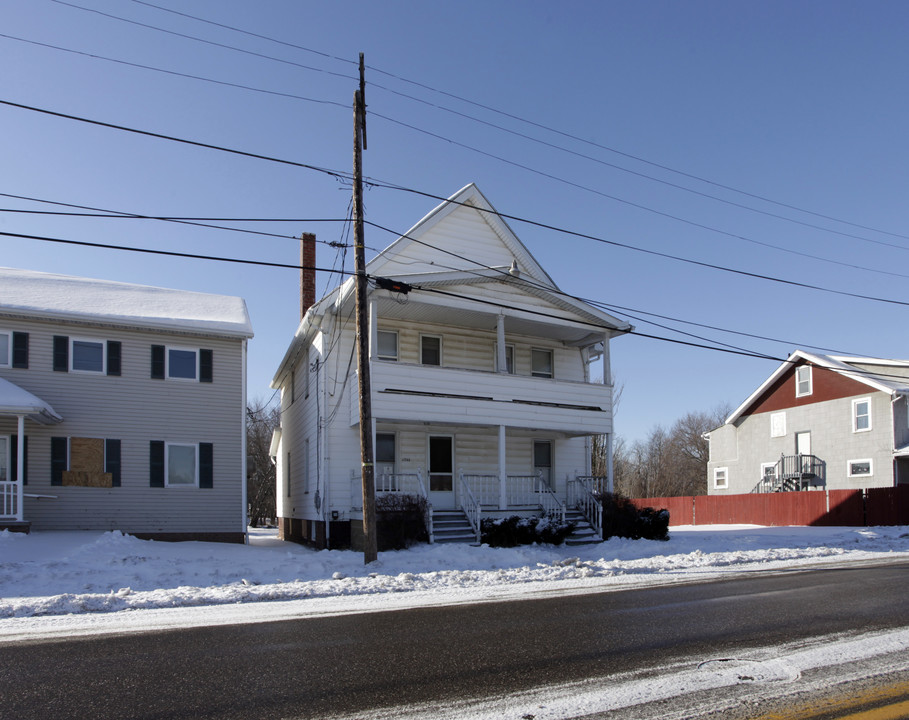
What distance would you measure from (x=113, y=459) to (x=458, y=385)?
9.43 m

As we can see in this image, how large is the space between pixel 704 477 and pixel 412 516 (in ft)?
192

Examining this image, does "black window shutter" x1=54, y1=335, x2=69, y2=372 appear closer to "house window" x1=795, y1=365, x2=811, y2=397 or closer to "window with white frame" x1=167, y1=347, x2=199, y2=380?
"window with white frame" x1=167, y1=347, x2=199, y2=380

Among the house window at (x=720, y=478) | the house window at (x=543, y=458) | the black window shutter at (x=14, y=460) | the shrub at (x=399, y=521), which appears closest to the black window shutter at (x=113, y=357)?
the black window shutter at (x=14, y=460)

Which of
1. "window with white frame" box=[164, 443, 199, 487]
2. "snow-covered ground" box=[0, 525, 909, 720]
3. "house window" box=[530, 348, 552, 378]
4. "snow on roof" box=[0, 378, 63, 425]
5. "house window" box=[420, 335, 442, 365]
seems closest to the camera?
"snow-covered ground" box=[0, 525, 909, 720]

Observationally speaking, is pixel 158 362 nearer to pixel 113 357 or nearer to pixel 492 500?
pixel 113 357

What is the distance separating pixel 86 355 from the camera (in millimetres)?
20625

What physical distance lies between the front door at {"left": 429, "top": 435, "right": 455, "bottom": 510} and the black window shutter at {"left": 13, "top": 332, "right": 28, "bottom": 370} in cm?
1094

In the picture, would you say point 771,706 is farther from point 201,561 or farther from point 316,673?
point 201,561

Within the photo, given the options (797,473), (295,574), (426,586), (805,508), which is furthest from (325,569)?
(797,473)

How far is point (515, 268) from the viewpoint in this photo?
21.7m

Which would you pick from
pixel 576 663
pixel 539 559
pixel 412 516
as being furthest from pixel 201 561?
pixel 576 663

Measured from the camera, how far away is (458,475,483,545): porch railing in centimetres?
1894

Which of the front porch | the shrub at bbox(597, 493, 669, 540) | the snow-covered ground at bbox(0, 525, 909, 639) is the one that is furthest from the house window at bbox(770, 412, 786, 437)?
the shrub at bbox(597, 493, 669, 540)

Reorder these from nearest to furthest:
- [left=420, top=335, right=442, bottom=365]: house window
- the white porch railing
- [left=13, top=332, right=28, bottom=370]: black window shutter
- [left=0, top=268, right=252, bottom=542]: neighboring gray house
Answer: the white porch railing → [left=0, top=268, right=252, bottom=542]: neighboring gray house → [left=13, top=332, right=28, bottom=370]: black window shutter → [left=420, top=335, right=442, bottom=365]: house window
